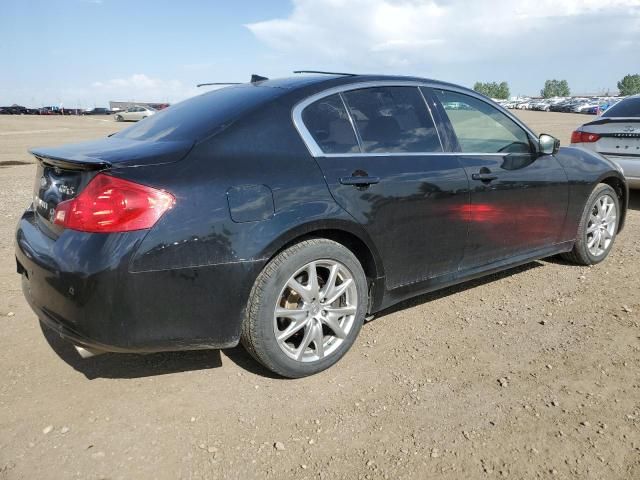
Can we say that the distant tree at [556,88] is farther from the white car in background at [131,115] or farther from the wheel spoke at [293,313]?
the wheel spoke at [293,313]

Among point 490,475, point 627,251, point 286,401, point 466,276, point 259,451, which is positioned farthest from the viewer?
point 627,251

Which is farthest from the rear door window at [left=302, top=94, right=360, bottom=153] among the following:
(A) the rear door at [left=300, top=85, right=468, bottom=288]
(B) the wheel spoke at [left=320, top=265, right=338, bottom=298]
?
(B) the wheel spoke at [left=320, top=265, right=338, bottom=298]

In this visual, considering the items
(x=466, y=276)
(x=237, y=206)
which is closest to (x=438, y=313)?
(x=466, y=276)

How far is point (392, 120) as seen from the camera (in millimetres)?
3281

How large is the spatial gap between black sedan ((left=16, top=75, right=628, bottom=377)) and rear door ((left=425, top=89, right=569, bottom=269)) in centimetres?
2

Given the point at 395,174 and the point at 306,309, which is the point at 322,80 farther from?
the point at 306,309

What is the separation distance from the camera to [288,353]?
2.83 m

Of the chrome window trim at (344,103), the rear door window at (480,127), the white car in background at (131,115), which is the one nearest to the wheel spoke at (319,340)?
the chrome window trim at (344,103)

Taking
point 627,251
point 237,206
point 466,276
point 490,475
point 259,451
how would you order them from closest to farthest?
point 490,475, point 259,451, point 237,206, point 466,276, point 627,251

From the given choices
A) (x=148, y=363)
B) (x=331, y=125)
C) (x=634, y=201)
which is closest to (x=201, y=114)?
(x=331, y=125)

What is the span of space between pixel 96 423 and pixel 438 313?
2.33 metres

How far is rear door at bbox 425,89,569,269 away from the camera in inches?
141

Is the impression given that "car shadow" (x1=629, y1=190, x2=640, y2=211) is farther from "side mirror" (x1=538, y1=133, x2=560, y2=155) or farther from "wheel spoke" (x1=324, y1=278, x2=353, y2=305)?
"wheel spoke" (x1=324, y1=278, x2=353, y2=305)

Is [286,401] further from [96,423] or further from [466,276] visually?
[466,276]
